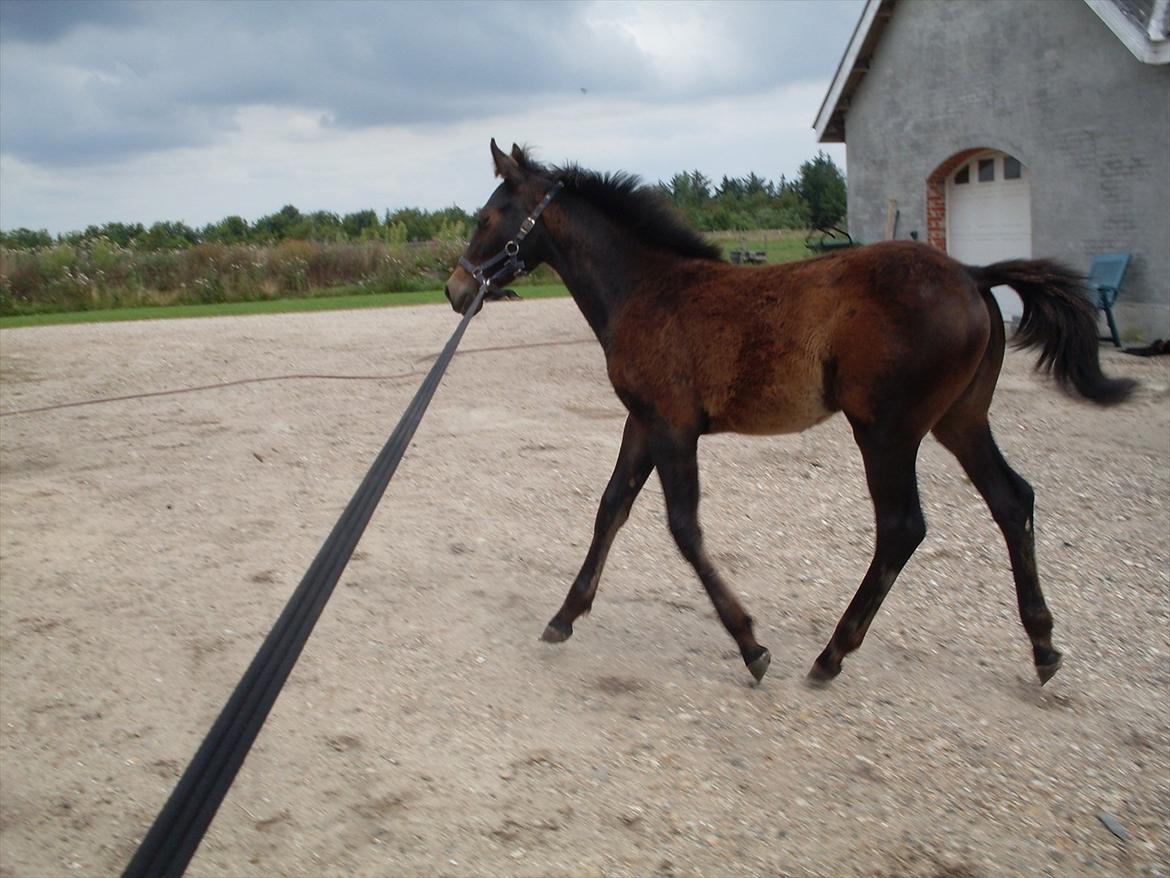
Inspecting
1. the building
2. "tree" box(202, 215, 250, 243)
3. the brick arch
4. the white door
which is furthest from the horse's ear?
"tree" box(202, 215, 250, 243)

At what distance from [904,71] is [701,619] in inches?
531

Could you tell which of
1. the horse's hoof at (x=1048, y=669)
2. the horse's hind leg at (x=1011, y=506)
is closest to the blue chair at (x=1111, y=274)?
the horse's hind leg at (x=1011, y=506)

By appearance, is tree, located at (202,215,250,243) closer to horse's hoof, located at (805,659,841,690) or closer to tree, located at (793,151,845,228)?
tree, located at (793,151,845,228)

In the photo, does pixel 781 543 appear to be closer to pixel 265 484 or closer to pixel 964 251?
pixel 265 484

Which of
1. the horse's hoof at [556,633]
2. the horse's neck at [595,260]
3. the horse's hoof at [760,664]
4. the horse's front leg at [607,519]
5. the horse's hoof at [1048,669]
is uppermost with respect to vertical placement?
the horse's neck at [595,260]

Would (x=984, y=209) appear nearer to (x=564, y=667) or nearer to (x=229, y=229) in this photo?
(x=564, y=667)

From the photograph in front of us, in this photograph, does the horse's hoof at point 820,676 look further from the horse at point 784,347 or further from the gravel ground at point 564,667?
the gravel ground at point 564,667

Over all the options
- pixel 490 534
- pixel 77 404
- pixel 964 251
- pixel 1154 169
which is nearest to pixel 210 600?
pixel 490 534

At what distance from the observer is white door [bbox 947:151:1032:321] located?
15.3 metres

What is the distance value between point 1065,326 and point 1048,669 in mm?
1508

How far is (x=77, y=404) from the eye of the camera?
34.3 ft

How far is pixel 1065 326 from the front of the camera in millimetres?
4613

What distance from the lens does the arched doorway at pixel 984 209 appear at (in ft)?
50.3

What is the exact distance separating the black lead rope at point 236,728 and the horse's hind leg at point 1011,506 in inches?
115
